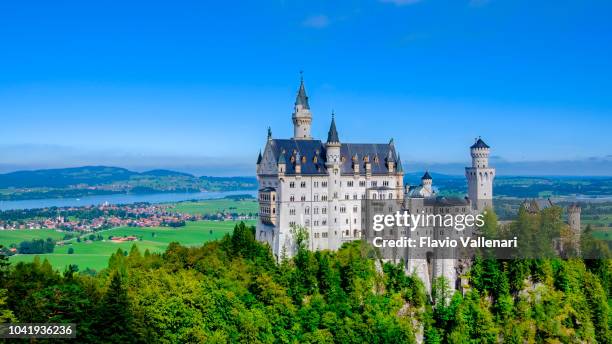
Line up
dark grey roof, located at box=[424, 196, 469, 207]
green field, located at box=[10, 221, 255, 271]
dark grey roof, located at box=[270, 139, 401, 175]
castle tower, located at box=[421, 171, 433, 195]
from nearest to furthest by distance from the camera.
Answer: dark grey roof, located at box=[424, 196, 469, 207]
dark grey roof, located at box=[270, 139, 401, 175]
castle tower, located at box=[421, 171, 433, 195]
green field, located at box=[10, 221, 255, 271]

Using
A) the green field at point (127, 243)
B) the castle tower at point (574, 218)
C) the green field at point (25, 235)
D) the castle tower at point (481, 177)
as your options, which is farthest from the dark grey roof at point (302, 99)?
the green field at point (25, 235)

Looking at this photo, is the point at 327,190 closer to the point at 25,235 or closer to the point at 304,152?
the point at 304,152

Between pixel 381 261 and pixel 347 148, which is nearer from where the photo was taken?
pixel 381 261

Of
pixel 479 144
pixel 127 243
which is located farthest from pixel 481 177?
pixel 127 243

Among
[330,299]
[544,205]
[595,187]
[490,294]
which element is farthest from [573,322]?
[595,187]

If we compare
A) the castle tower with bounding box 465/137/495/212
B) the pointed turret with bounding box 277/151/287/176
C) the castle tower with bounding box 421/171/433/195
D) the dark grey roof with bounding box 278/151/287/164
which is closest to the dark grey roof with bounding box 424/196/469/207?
the castle tower with bounding box 421/171/433/195

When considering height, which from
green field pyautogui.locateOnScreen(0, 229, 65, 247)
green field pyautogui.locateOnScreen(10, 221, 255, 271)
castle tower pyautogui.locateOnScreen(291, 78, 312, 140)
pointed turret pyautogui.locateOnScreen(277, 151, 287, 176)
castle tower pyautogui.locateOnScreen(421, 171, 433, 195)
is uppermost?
castle tower pyautogui.locateOnScreen(291, 78, 312, 140)

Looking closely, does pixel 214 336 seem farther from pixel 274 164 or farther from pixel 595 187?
pixel 595 187

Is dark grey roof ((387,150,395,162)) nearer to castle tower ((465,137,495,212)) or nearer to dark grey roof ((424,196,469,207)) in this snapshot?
dark grey roof ((424,196,469,207))
